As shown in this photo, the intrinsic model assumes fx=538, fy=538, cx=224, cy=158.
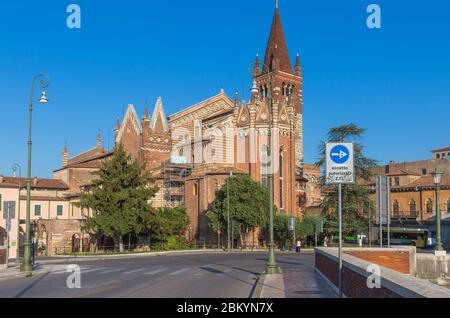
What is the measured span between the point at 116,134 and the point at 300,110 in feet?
113

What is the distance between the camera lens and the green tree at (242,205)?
174ft

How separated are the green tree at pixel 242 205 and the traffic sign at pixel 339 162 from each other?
4176 centimetres

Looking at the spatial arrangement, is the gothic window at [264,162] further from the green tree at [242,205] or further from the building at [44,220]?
the building at [44,220]

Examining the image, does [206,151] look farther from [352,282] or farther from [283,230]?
[352,282]

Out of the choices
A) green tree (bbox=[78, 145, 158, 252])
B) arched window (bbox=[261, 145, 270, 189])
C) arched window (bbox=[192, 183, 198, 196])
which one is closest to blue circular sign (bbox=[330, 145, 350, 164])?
green tree (bbox=[78, 145, 158, 252])

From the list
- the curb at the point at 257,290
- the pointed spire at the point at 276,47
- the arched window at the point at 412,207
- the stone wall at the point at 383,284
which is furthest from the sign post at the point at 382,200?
the pointed spire at the point at 276,47

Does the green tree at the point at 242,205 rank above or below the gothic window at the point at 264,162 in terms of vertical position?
below

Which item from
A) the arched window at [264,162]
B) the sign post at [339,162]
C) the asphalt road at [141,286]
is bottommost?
the asphalt road at [141,286]

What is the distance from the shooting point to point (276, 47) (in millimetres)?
88875

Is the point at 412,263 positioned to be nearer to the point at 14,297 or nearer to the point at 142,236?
the point at 14,297

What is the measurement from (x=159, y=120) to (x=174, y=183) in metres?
10.4

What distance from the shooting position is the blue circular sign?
36.9 ft
